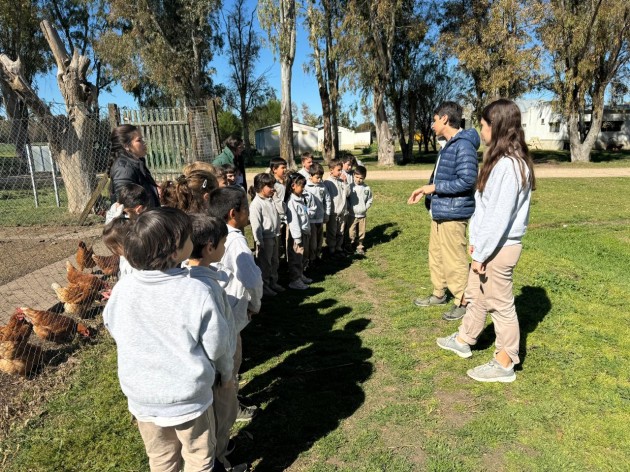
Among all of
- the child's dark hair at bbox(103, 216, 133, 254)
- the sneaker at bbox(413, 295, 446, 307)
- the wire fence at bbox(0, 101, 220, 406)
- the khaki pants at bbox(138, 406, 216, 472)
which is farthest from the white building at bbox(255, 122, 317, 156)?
the khaki pants at bbox(138, 406, 216, 472)

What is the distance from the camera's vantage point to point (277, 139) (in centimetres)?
5009

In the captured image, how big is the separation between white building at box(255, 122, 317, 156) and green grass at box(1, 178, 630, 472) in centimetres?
4578

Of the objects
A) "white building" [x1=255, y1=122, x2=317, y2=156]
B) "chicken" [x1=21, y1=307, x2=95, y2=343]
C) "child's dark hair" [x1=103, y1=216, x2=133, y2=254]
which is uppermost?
"white building" [x1=255, y1=122, x2=317, y2=156]

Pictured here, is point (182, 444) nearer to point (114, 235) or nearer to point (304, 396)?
point (304, 396)

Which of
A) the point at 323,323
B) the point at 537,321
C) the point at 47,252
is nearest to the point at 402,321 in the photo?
the point at 323,323

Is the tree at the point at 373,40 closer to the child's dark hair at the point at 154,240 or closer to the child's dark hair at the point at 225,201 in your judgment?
the child's dark hair at the point at 225,201

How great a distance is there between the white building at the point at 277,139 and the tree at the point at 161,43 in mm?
22191

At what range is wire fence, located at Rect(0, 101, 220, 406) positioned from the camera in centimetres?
387

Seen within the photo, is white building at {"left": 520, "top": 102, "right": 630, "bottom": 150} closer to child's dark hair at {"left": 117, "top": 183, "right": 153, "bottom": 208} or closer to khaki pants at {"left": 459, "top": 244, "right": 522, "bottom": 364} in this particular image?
khaki pants at {"left": 459, "top": 244, "right": 522, "bottom": 364}

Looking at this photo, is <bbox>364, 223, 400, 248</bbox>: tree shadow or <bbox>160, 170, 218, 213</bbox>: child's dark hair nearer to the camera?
<bbox>160, 170, 218, 213</bbox>: child's dark hair

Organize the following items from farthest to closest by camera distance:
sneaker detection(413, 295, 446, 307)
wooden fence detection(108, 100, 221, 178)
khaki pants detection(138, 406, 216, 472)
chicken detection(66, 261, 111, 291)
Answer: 1. wooden fence detection(108, 100, 221, 178)
2. sneaker detection(413, 295, 446, 307)
3. chicken detection(66, 261, 111, 291)
4. khaki pants detection(138, 406, 216, 472)

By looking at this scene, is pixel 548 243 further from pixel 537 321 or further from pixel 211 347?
pixel 211 347

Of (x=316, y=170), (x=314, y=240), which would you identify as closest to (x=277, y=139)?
(x=316, y=170)

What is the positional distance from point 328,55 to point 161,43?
9803 mm
